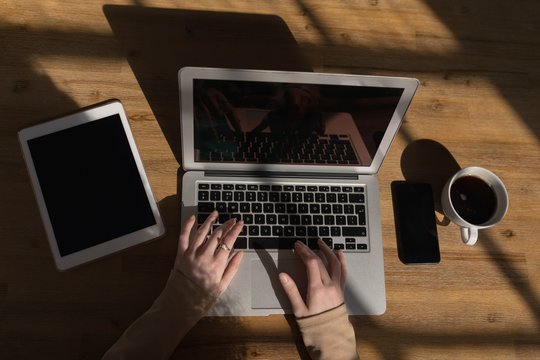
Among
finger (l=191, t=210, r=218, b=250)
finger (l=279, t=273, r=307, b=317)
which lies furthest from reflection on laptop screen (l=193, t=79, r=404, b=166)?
finger (l=279, t=273, r=307, b=317)

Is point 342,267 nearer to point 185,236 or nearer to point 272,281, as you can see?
point 272,281

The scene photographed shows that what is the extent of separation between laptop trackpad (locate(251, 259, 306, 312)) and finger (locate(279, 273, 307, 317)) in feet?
0.05

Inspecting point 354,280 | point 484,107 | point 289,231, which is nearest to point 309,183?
point 289,231

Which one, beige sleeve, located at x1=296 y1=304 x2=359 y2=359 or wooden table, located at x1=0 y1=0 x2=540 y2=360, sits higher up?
wooden table, located at x1=0 y1=0 x2=540 y2=360

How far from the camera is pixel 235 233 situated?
76 cm

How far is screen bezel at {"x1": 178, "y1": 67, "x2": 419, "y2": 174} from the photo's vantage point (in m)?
0.57

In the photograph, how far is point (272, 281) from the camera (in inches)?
30.5

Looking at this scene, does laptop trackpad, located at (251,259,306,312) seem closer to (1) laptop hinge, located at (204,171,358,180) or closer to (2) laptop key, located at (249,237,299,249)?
(2) laptop key, located at (249,237,299,249)

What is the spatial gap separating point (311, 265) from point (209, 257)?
187 millimetres

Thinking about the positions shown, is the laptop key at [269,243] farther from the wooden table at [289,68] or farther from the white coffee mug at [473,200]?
the white coffee mug at [473,200]

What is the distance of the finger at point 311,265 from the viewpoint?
2.49 feet

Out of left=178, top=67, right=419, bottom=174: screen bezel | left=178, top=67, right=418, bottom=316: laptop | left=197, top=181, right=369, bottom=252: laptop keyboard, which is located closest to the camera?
left=178, top=67, right=419, bottom=174: screen bezel

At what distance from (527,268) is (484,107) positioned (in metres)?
0.35

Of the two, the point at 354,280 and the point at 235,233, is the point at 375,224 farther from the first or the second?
the point at 235,233
